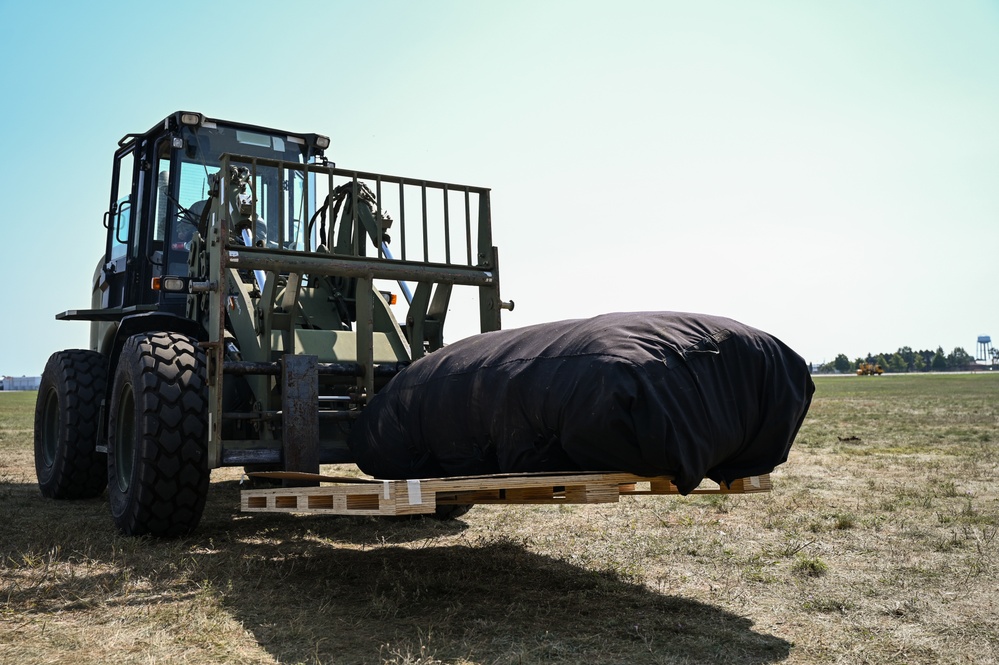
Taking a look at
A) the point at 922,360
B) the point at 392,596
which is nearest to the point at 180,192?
the point at 392,596

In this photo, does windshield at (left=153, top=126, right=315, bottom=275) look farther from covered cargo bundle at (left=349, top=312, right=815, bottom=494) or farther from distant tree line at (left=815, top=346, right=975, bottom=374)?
distant tree line at (left=815, top=346, right=975, bottom=374)

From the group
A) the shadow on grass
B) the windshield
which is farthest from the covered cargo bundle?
the windshield

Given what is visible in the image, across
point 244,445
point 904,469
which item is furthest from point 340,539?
point 904,469

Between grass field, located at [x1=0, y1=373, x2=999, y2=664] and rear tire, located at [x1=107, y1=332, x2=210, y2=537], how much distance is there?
0.18 metres

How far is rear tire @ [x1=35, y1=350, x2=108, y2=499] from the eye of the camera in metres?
7.31

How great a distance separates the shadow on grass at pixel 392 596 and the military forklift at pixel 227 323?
1.76 feet

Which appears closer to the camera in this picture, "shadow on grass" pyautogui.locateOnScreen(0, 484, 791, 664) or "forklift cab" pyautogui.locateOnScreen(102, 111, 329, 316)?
"shadow on grass" pyautogui.locateOnScreen(0, 484, 791, 664)

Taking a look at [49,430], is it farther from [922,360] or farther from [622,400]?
[922,360]

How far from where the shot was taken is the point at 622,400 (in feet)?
11.9

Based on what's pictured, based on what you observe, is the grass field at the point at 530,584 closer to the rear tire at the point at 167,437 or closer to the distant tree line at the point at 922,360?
the rear tire at the point at 167,437

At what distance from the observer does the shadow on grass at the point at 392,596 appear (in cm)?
365

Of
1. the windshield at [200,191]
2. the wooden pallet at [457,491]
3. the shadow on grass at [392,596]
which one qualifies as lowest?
the shadow on grass at [392,596]

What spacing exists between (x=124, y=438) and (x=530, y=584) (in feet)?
9.70

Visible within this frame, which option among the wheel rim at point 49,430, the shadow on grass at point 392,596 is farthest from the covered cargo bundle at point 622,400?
the wheel rim at point 49,430
